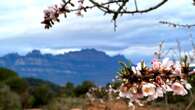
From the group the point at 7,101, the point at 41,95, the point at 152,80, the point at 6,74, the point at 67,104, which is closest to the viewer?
the point at 152,80

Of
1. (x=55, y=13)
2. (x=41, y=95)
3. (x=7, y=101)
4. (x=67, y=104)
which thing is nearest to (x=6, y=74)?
(x=41, y=95)

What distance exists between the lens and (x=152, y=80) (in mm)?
3418

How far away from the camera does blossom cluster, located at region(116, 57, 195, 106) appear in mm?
3391

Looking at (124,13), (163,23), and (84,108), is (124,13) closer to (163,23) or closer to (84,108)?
(163,23)

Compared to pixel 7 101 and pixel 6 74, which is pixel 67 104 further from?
pixel 6 74

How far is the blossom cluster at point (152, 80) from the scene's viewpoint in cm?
339

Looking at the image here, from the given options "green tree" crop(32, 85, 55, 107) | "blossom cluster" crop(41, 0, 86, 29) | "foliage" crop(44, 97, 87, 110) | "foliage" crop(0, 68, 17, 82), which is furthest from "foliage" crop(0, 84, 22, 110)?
"blossom cluster" crop(41, 0, 86, 29)

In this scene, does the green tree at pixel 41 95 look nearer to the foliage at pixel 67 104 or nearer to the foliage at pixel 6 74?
the foliage at pixel 6 74

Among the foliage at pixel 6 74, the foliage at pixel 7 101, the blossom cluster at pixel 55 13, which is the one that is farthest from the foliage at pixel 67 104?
the blossom cluster at pixel 55 13

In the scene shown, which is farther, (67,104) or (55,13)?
(67,104)

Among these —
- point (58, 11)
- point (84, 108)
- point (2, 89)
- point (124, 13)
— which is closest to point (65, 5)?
point (58, 11)

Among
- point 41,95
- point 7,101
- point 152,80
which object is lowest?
point 41,95

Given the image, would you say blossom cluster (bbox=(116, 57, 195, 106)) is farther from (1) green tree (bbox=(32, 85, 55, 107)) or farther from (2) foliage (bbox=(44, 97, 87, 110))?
(1) green tree (bbox=(32, 85, 55, 107))

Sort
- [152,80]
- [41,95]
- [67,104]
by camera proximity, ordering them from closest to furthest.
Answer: [152,80], [67,104], [41,95]
